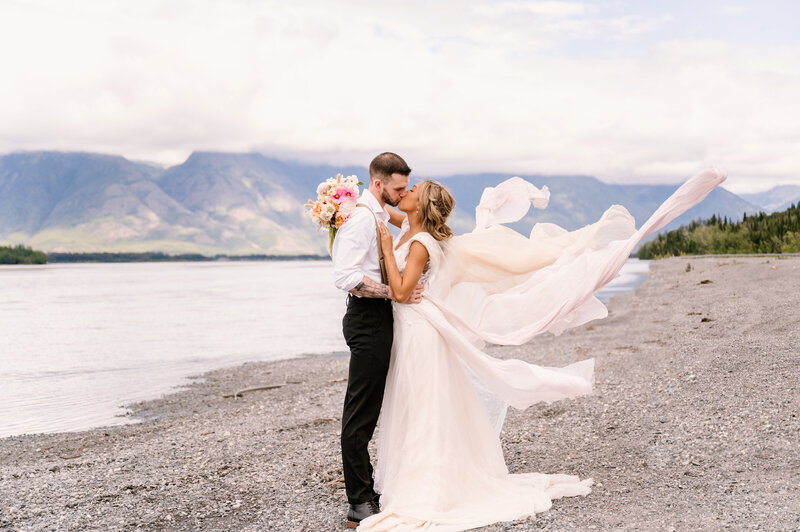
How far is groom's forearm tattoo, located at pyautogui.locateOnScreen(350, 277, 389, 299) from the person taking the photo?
6.30 m

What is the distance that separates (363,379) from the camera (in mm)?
6578

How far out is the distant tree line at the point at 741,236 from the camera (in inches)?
2219

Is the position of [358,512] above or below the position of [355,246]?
below

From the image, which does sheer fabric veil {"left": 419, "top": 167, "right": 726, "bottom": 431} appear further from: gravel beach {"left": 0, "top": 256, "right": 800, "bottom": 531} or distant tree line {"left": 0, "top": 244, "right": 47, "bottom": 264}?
distant tree line {"left": 0, "top": 244, "right": 47, "bottom": 264}

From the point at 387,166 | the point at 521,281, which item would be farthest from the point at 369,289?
the point at 521,281

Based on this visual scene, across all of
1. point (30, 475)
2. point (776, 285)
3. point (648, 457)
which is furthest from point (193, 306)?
point (648, 457)

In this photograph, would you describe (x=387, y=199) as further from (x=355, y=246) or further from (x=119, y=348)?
(x=119, y=348)

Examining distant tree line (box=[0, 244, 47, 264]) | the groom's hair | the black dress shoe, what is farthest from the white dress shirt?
distant tree line (box=[0, 244, 47, 264])

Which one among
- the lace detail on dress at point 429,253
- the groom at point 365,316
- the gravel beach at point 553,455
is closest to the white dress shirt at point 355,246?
the groom at point 365,316

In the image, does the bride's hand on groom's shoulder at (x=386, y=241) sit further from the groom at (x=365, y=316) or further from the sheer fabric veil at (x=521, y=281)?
the sheer fabric veil at (x=521, y=281)

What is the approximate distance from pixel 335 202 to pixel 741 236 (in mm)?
71004

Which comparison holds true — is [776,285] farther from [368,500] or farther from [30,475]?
[30,475]

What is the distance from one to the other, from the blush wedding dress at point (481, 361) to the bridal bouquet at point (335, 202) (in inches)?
27.4

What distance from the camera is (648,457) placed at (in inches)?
326
